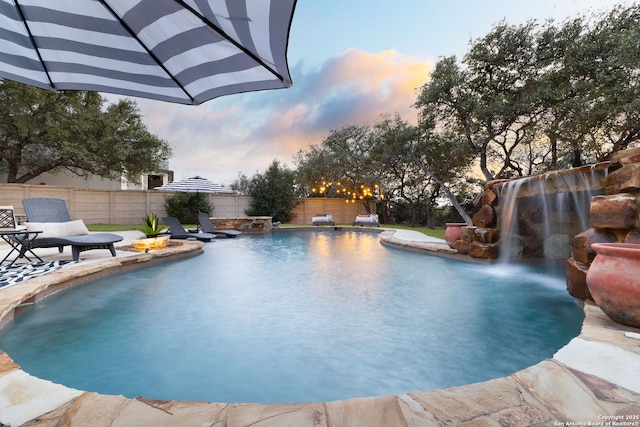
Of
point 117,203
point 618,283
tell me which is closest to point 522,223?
point 618,283

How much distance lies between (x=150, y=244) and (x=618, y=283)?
333 inches

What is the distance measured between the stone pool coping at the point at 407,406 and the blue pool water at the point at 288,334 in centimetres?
76

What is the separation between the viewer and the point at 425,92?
14.2 m

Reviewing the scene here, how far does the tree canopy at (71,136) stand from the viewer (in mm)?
12938

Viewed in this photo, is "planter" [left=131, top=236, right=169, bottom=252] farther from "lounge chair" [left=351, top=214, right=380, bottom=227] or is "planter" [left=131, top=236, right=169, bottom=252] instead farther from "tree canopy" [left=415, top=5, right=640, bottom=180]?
"tree canopy" [left=415, top=5, right=640, bottom=180]

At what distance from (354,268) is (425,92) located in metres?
11.1

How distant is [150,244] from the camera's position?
24.7 ft

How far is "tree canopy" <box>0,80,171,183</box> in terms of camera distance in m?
12.9

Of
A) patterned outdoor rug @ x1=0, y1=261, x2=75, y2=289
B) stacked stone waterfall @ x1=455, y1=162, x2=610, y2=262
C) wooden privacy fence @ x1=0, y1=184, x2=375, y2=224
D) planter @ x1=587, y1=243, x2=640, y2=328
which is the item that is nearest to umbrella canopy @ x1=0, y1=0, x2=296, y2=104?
planter @ x1=587, y1=243, x2=640, y2=328

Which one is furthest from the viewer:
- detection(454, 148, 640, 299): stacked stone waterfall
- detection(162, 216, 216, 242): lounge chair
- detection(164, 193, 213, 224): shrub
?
detection(164, 193, 213, 224): shrub

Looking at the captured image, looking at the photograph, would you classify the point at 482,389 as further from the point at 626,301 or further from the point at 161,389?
the point at 161,389

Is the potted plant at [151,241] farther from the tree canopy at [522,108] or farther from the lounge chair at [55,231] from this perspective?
the tree canopy at [522,108]

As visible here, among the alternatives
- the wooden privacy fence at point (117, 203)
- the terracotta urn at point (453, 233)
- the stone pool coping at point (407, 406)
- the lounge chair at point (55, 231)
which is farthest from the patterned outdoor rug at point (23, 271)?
the wooden privacy fence at point (117, 203)

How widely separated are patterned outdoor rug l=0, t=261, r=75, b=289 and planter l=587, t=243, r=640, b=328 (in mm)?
6347
